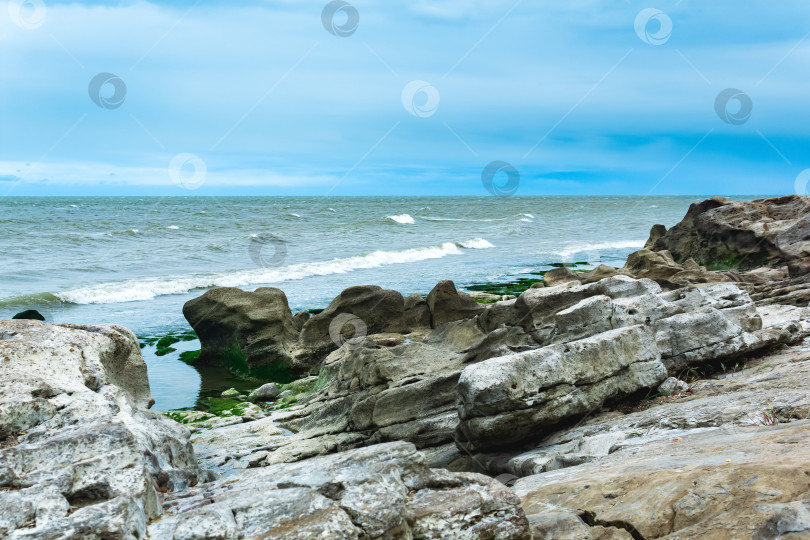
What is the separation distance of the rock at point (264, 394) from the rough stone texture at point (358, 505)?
8.45m

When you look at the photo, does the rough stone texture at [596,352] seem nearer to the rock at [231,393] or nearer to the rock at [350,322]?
the rock at [350,322]

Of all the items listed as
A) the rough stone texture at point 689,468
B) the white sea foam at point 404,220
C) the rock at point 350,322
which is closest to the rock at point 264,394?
the rock at point 350,322

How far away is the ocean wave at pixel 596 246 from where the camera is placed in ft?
134

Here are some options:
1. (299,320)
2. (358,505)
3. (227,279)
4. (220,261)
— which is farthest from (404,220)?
(358,505)

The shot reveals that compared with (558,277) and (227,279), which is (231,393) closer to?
(558,277)

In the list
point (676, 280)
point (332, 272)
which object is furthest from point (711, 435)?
point (332, 272)

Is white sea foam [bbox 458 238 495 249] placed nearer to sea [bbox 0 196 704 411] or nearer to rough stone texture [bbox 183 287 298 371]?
sea [bbox 0 196 704 411]

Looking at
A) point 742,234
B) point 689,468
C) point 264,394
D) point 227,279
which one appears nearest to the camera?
point 689,468

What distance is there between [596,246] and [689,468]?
4174 centimetres

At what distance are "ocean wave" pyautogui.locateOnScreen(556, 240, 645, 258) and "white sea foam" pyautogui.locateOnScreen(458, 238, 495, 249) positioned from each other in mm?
5419

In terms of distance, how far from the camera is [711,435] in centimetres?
620

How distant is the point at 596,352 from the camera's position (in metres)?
8.00

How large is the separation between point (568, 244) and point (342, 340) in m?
33.9

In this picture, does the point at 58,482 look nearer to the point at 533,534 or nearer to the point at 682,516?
the point at 533,534
